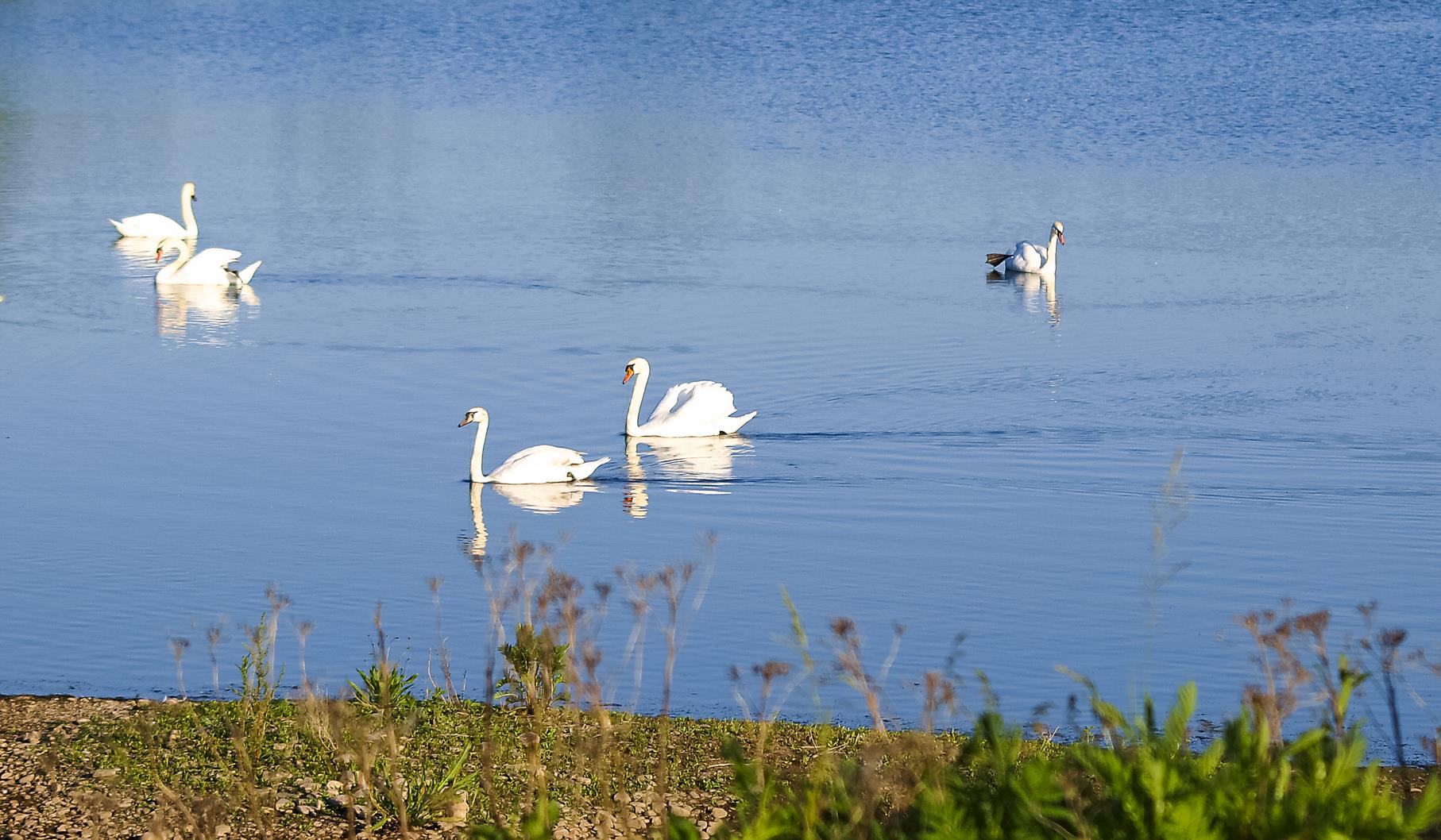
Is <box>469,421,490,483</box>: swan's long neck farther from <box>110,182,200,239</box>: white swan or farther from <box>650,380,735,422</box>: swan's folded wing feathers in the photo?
<box>110,182,200,239</box>: white swan

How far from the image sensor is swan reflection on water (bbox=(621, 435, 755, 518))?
40.2ft

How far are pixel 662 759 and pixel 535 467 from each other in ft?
25.9

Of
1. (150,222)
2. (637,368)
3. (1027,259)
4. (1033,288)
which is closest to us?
(637,368)

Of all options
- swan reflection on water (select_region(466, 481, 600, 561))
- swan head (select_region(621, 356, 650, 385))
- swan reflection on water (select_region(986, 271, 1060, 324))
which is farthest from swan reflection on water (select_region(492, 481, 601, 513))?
swan reflection on water (select_region(986, 271, 1060, 324))

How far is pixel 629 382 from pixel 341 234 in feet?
27.5

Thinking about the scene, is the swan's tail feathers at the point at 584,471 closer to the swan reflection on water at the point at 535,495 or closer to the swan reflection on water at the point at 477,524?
the swan reflection on water at the point at 535,495

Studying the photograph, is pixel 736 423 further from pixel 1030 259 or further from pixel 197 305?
pixel 197 305

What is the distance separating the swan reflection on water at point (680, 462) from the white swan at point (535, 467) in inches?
13.6

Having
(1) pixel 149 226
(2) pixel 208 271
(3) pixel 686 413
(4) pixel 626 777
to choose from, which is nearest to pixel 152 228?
(1) pixel 149 226

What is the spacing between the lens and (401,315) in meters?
17.7

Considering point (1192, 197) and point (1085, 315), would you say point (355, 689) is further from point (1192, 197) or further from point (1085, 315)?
point (1192, 197)

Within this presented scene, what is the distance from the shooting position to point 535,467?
12.0 m

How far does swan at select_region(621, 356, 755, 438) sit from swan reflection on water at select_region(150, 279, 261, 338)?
218 inches

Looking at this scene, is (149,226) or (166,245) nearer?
(166,245)
